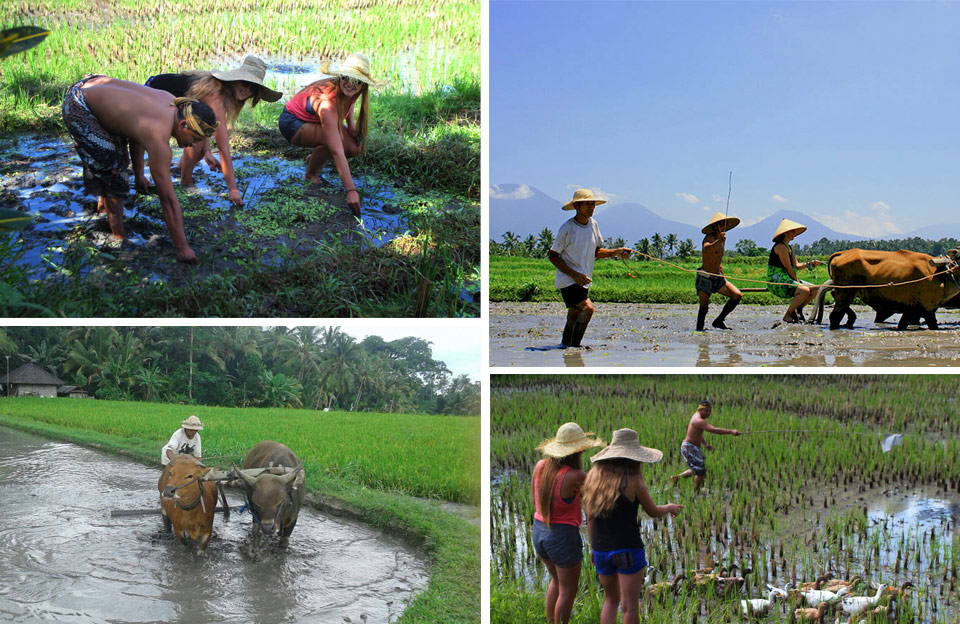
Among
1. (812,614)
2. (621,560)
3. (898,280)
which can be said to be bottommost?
(812,614)

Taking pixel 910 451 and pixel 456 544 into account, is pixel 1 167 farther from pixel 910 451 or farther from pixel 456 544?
pixel 910 451

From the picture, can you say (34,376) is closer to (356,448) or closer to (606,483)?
(356,448)

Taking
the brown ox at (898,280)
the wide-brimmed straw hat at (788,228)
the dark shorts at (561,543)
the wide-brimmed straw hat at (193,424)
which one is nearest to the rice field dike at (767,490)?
the dark shorts at (561,543)

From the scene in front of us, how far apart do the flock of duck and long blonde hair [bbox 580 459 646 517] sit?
85 centimetres

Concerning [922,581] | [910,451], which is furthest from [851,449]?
[922,581]

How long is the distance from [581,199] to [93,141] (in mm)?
2839

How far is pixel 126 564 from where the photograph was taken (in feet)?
13.0

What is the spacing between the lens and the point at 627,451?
3311 millimetres

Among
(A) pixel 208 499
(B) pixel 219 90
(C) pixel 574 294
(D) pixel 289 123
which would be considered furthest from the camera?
(D) pixel 289 123

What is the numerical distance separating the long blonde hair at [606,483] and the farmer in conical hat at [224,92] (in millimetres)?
2924

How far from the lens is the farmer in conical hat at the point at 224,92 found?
442cm

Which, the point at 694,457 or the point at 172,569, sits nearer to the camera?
the point at 172,569

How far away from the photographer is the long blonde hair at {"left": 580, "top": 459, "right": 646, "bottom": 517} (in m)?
3.22

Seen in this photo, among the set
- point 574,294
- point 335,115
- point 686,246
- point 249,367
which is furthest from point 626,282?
point 249,367
